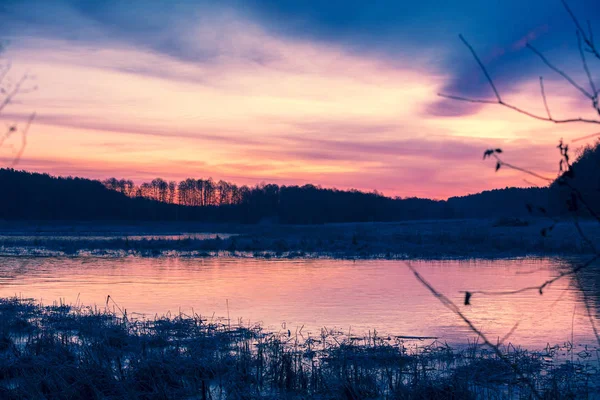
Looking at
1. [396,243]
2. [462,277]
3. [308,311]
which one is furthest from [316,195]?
[308,311]

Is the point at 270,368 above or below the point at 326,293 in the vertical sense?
below

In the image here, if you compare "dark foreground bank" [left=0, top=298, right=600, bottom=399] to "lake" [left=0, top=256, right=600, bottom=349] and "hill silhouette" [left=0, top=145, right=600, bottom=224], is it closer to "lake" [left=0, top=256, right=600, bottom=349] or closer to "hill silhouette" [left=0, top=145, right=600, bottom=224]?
"lake" [left=0, top=256, right=600, bottom=349]

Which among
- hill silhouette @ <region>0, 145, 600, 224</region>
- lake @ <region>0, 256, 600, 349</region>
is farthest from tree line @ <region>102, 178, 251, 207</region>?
lake @ <region>0, 256, 600, 349</region>

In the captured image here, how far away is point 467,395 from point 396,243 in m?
33.8

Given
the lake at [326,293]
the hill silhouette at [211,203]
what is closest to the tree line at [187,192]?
the hill silhouette at [211,203]

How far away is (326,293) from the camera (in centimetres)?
1859

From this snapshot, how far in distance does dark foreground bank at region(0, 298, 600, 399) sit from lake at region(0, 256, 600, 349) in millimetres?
1506

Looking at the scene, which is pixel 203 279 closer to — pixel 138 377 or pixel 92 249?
pixel 138 377

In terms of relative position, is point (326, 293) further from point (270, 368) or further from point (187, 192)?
point (187, 192)

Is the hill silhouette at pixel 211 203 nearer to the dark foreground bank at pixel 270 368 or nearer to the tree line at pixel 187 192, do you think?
the tree line at pixel 187 192

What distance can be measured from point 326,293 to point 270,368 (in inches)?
376

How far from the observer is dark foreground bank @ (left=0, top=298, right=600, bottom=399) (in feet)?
26.2

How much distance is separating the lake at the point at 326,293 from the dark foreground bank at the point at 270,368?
1506mm

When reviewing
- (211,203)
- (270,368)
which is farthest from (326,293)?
(211,203)
